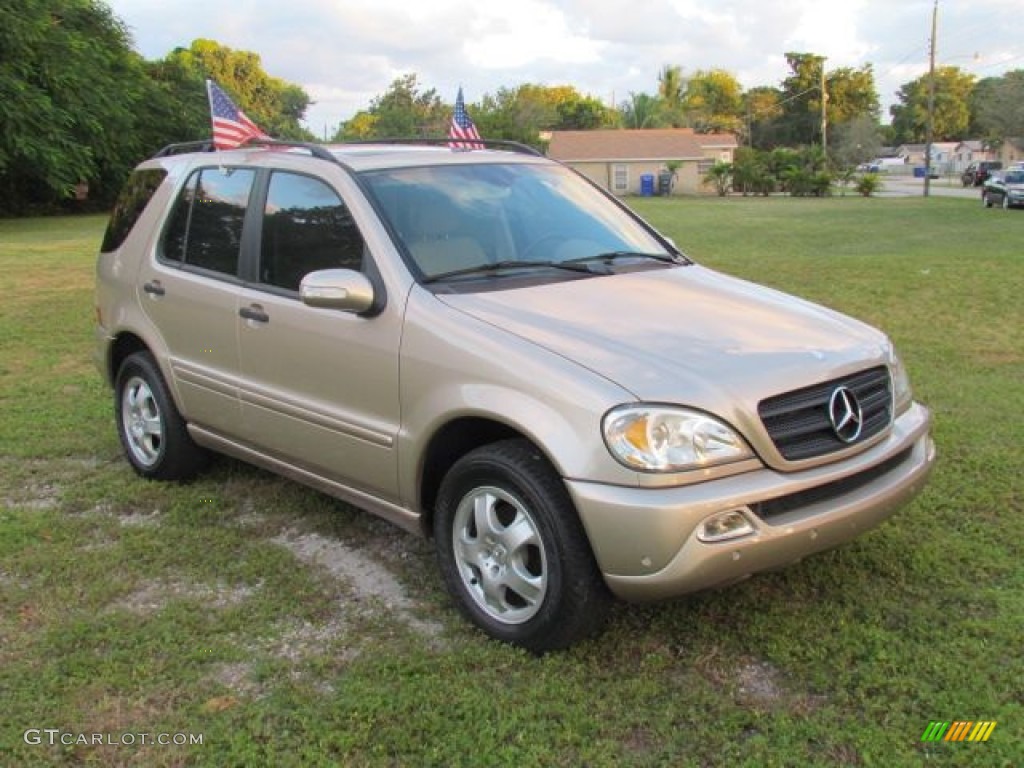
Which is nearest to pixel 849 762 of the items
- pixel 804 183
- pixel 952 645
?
pixel 952 645

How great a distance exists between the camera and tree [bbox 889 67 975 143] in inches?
4107

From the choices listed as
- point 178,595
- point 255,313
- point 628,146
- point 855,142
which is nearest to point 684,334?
point 255,313

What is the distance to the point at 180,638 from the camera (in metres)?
3.47

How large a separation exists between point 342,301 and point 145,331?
1.89m

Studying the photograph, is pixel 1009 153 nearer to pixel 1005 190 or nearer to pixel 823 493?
pixel 1005 190

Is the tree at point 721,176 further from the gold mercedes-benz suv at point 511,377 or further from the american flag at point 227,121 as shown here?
the gold mercedes-benz suv at point 511,377

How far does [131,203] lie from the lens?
535cm

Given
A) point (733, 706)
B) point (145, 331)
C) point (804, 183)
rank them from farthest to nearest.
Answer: point (804, 183) < point (145, 331) < point (733, 706)

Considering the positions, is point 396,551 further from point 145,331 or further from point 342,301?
point 145,331

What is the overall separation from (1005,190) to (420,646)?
3264 centimetres

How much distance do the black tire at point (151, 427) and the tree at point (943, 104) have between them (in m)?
105

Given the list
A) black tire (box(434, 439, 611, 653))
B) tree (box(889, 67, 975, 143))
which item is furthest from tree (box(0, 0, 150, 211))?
Answer: tree (box(889, 67, 975, 143))

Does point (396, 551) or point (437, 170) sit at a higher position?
point (437, 170)

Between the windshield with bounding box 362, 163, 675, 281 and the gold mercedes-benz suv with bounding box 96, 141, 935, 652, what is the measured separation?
0.6 inches
